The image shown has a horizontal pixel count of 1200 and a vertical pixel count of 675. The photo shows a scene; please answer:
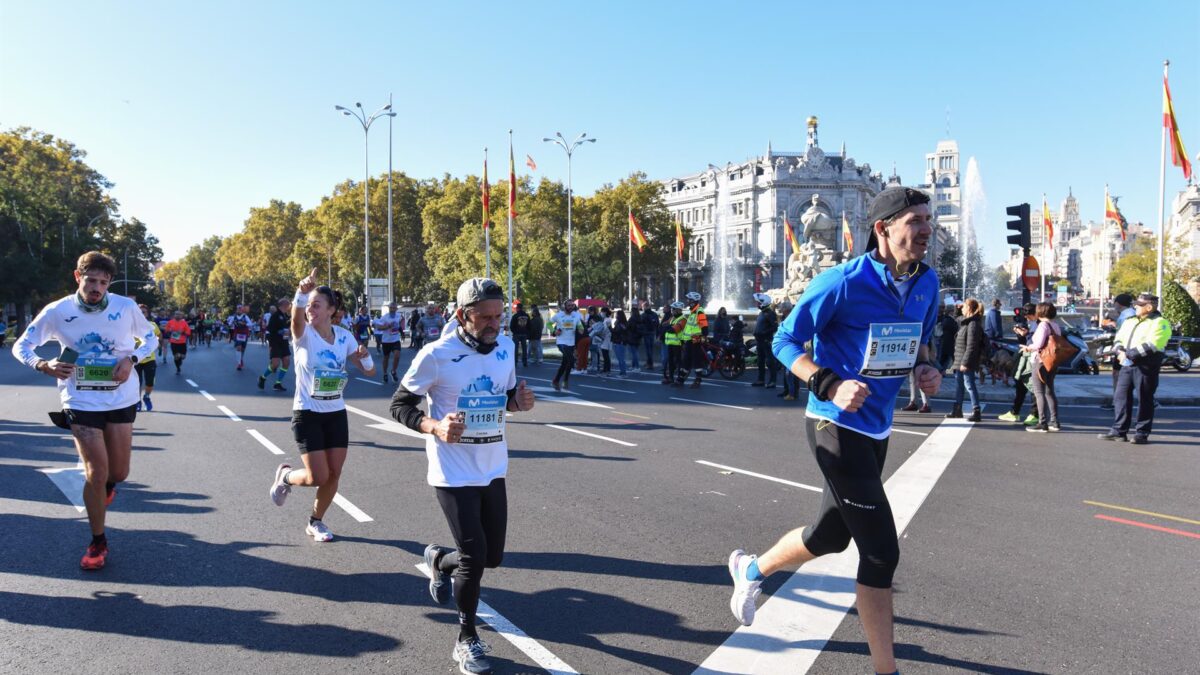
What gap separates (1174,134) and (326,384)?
26052 millimetres

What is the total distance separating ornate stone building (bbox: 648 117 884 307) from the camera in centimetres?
9794

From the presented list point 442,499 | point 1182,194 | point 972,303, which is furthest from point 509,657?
point 1182,194

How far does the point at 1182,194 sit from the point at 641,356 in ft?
353

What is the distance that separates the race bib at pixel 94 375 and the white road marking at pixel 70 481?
219 centimetres

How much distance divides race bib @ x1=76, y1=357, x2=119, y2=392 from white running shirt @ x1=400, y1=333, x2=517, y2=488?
2442 mm

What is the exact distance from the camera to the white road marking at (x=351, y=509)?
633 cm

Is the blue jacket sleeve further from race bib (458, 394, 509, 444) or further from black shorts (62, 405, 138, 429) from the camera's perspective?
black shorts (62, 405, 138, 429)

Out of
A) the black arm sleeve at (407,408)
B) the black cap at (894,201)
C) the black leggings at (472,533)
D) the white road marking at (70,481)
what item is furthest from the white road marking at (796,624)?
the white road marking at (70,481)

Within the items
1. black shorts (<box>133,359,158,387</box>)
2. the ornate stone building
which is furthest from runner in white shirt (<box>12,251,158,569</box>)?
the ornate stone building

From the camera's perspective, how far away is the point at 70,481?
7789 millimetres

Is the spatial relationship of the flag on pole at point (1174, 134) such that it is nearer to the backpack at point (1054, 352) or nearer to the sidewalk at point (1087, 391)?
the sidewalk at point (1087, 391)

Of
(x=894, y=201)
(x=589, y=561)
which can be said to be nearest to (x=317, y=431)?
(x=589, y=561)

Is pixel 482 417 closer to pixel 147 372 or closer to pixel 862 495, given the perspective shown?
pixel 862 495

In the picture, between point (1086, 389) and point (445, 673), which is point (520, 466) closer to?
point (445, 673)
